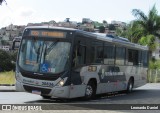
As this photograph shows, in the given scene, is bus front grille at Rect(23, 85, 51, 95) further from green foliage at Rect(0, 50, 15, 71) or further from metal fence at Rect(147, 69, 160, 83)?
green foliage at Rect(0, 50, 15, 71)

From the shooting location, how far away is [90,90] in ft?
58.6

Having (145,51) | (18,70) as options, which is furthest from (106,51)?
(145,51)

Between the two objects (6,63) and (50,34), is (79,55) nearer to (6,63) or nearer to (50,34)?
(50,34)

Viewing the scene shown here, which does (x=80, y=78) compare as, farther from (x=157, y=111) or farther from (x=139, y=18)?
(x=139, y=18)

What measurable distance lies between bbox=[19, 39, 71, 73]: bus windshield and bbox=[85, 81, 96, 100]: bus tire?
2.04 metres

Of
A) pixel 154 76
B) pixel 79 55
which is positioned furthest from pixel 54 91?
pixel 154 76

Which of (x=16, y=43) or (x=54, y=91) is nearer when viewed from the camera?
(x=54, y=91)

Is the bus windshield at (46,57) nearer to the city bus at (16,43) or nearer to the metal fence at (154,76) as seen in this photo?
the city bus at (16,43)

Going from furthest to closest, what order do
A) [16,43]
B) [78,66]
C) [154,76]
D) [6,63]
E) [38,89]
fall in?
[6,63], [154,76], [16,43], [78,66], [38,89]

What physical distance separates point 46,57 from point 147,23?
4347 centimetres

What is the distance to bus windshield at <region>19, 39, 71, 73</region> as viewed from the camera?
1609 cm

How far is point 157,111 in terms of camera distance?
14.4 meters

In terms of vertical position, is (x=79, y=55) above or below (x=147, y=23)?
below

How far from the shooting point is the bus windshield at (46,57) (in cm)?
1609
